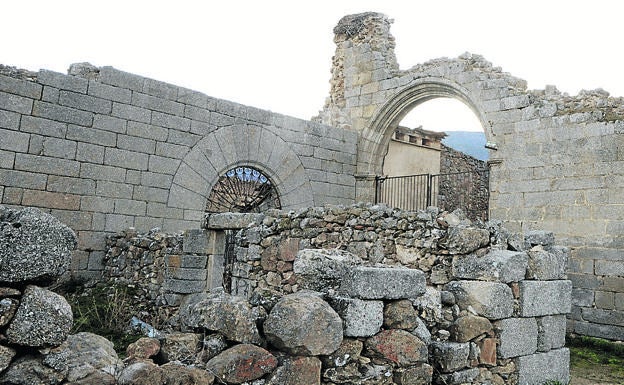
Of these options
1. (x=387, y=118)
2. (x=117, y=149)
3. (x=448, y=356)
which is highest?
(x=387, y=118)

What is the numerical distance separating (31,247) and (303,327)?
142cm

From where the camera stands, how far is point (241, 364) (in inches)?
106

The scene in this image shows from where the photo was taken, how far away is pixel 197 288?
7.53 metres

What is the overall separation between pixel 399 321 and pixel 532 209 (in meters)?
6.88

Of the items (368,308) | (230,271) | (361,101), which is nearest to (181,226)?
(230,271)

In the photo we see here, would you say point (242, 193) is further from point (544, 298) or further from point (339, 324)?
point (339, 324)

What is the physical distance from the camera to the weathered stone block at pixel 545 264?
4.62 metres

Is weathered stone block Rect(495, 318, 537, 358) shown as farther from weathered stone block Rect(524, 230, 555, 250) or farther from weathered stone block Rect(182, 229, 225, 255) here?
weathered stone block Rect(182, 229, 225, 255)

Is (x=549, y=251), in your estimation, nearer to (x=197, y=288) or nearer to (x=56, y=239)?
(x=56, y=239)

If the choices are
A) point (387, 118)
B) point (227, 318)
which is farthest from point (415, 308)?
point (387, 118)

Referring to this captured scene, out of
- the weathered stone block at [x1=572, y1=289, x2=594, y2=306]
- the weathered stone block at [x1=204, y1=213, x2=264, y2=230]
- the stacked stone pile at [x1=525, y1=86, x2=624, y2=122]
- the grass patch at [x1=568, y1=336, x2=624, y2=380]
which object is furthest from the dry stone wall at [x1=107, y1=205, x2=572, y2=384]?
the stacked stone pile at [x1=525, y1=86, x2=624, y2=122]

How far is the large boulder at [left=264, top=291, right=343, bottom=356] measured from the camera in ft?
9.43

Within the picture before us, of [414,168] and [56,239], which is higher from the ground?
[414,168]

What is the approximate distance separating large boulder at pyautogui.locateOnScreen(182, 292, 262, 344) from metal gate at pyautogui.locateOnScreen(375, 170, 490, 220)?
32.2 ft
